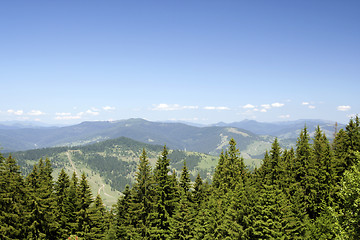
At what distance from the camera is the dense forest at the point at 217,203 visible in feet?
86.4

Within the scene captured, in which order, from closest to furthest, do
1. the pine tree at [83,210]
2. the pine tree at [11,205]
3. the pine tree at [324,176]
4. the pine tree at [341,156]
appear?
1. the pine tree at [11,205]
2. the pine tree at [324,176]
3. the pine tree at [83,210]
4. the pine tree at [341,156]

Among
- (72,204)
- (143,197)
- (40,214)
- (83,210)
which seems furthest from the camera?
(72,204)

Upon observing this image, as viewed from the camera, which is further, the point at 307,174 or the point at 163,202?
the point at 307,174

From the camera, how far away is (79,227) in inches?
1494

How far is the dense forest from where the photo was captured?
2633 cm

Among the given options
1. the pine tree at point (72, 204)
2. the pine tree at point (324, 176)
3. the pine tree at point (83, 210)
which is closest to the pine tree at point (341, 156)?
the pine tree at point (324, 176)

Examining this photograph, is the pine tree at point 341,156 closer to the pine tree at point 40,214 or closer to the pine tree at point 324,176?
the pine tree at point 324,176

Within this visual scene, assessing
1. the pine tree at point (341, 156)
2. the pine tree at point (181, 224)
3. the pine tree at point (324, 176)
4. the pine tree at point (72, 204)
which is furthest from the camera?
the pine tree at point (72, 204)

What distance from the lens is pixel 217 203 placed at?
106 feet

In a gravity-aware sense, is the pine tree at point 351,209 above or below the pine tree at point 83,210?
above

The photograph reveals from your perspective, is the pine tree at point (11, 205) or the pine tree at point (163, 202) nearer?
the pine tree at point (11, 205)

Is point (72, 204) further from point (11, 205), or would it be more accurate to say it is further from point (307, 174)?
point (307, 174)

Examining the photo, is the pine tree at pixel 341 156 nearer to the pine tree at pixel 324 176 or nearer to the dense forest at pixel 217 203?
the dense forest at pixel 217 203

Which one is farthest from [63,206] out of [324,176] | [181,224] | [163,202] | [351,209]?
[324,176]
